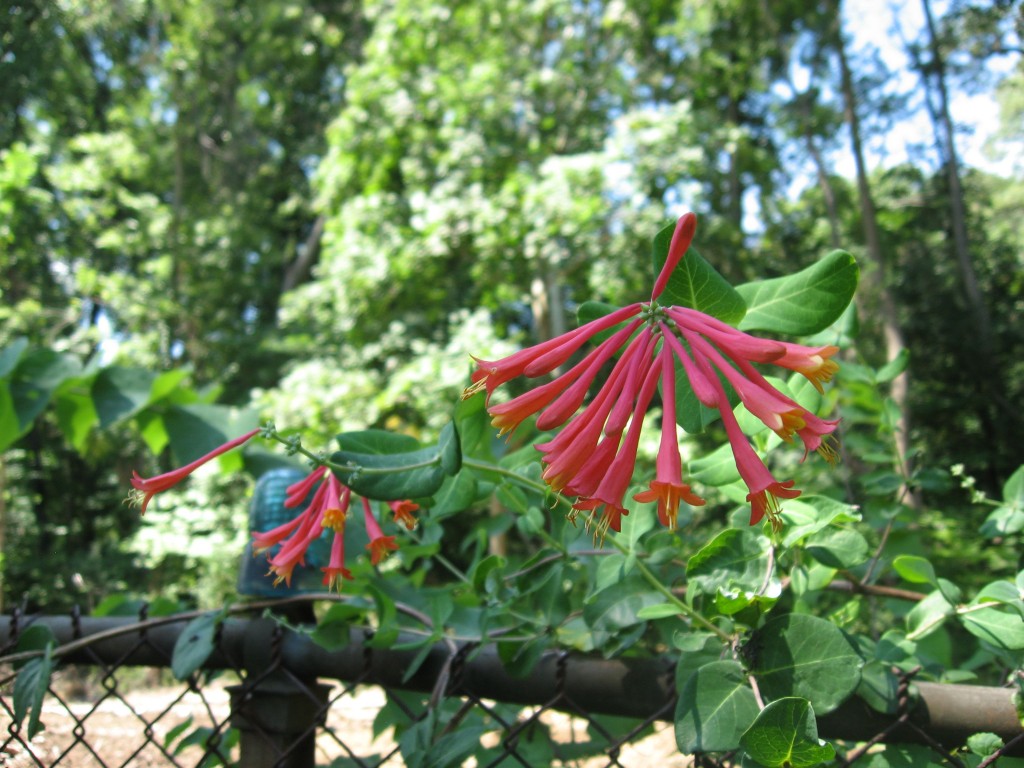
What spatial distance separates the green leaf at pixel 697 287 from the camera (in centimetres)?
34

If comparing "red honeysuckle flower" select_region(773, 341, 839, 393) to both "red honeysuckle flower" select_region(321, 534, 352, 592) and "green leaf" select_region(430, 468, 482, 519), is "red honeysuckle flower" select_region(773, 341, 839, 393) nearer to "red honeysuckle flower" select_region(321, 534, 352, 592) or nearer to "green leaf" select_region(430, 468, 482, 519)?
"green leaf" select_region(430, 468, 482, 519)

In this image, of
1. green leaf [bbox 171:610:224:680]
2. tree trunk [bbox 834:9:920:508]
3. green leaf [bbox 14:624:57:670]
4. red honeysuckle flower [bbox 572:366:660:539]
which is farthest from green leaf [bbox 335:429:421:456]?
tree trunk [bbox 834:9:920:508]

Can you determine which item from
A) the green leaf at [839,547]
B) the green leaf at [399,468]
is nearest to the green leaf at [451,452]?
the green leaf at [399,468]

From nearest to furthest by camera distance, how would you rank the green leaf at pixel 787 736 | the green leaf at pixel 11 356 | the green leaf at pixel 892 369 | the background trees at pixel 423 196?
1. the green leaf at pixel 787 736
2. the green leaf at pixel 892 369
3. the green leaf at pixel 11 356
4. the background trees at pixel 423 196

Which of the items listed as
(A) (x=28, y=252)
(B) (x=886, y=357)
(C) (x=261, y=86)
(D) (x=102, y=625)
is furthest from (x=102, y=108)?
(D) (x=102, y=625)

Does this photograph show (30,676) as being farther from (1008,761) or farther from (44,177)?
(44,177)

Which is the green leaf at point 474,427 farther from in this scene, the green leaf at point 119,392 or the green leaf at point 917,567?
the green leaf at point 119,392

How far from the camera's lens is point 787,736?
300 mm

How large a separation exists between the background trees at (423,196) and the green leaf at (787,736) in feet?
12.3

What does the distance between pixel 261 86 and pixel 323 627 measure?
9813 millimetres

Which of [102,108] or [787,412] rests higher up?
[102,108]

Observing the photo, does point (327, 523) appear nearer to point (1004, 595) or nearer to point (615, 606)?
point (615, 606)

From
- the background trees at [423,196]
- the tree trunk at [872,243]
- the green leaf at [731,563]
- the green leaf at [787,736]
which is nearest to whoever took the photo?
the green leaf at [787,736]

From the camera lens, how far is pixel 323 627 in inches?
19.4
